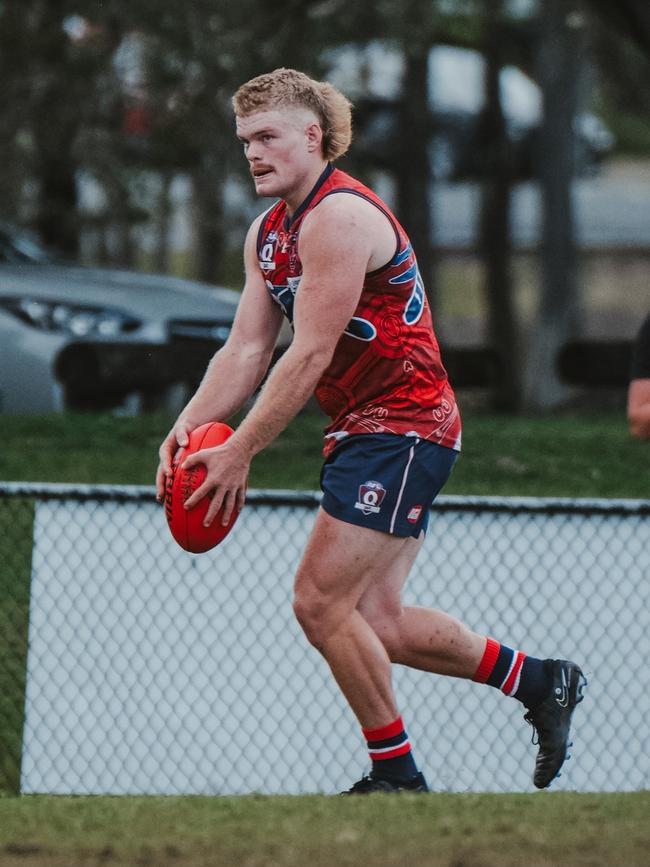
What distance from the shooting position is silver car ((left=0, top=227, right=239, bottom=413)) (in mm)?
11016

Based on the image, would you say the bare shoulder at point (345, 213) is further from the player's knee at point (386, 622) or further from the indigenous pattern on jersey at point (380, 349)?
the player's knee at point (386, 622)

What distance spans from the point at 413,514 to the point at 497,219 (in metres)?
17.1

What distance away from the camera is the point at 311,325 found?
441cm

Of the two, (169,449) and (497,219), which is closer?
(169,449)

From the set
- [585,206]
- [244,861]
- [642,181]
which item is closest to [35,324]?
[244,861]

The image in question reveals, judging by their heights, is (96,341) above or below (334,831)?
below

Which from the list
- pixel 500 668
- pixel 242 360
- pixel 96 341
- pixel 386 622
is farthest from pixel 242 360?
pixel 96 341

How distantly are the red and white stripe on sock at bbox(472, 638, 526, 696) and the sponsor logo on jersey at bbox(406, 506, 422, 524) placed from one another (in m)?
0.57

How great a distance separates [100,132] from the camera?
14.7m

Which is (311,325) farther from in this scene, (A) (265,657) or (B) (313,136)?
(A) (265,657)

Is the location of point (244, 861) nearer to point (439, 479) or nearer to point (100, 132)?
point (439, 479)

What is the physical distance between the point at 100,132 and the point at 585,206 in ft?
73.2

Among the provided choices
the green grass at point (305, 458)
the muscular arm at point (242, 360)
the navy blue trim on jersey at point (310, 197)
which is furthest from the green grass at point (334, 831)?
the green grass at point (305, 458)

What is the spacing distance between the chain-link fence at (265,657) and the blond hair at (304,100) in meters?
1.52
